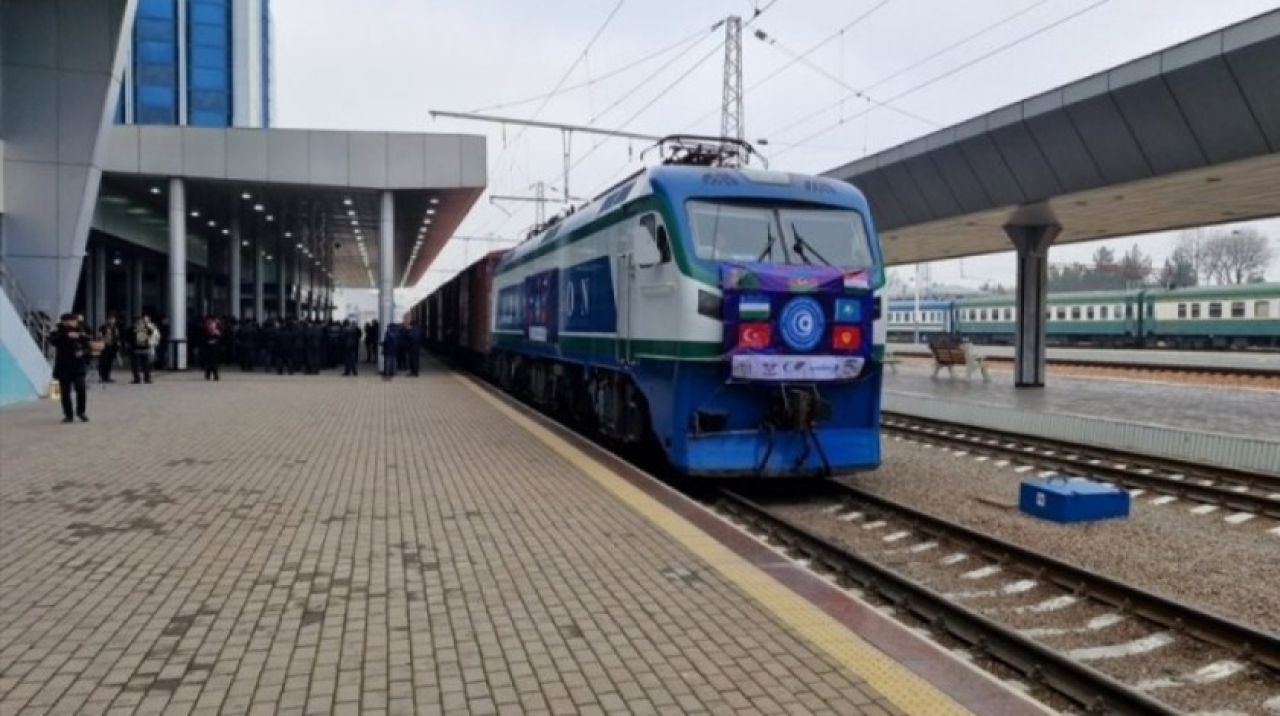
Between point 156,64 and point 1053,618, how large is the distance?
67782 millimetres

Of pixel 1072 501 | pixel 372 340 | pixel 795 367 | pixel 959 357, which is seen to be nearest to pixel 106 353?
pixel 372 340

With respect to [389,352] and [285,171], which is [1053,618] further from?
[285,171]

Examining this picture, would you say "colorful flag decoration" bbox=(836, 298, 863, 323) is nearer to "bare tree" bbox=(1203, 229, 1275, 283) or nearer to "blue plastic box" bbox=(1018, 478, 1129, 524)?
"blue plastic box" bbox=(1018, 478, 1129, 524)

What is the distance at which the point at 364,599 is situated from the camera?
543 centimetres

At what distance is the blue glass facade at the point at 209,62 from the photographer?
206 feet

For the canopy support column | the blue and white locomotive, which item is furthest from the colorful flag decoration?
the canopy support column

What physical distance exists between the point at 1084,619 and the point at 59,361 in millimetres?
13972

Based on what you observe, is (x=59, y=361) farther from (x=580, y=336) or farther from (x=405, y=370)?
(x=405, y=370)

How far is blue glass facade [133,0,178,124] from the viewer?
60562 millimetres

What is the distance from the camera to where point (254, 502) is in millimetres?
8203

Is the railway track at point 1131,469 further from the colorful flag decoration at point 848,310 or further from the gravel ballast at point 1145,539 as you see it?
the colorful flag decoration at point 848,310

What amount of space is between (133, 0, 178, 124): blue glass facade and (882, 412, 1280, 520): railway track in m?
59.9

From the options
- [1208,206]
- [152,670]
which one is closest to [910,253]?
[1208,206]

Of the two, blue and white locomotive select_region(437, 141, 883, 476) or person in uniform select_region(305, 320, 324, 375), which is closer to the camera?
blue and white locomotive select_region(437, 141, 883, 476)
